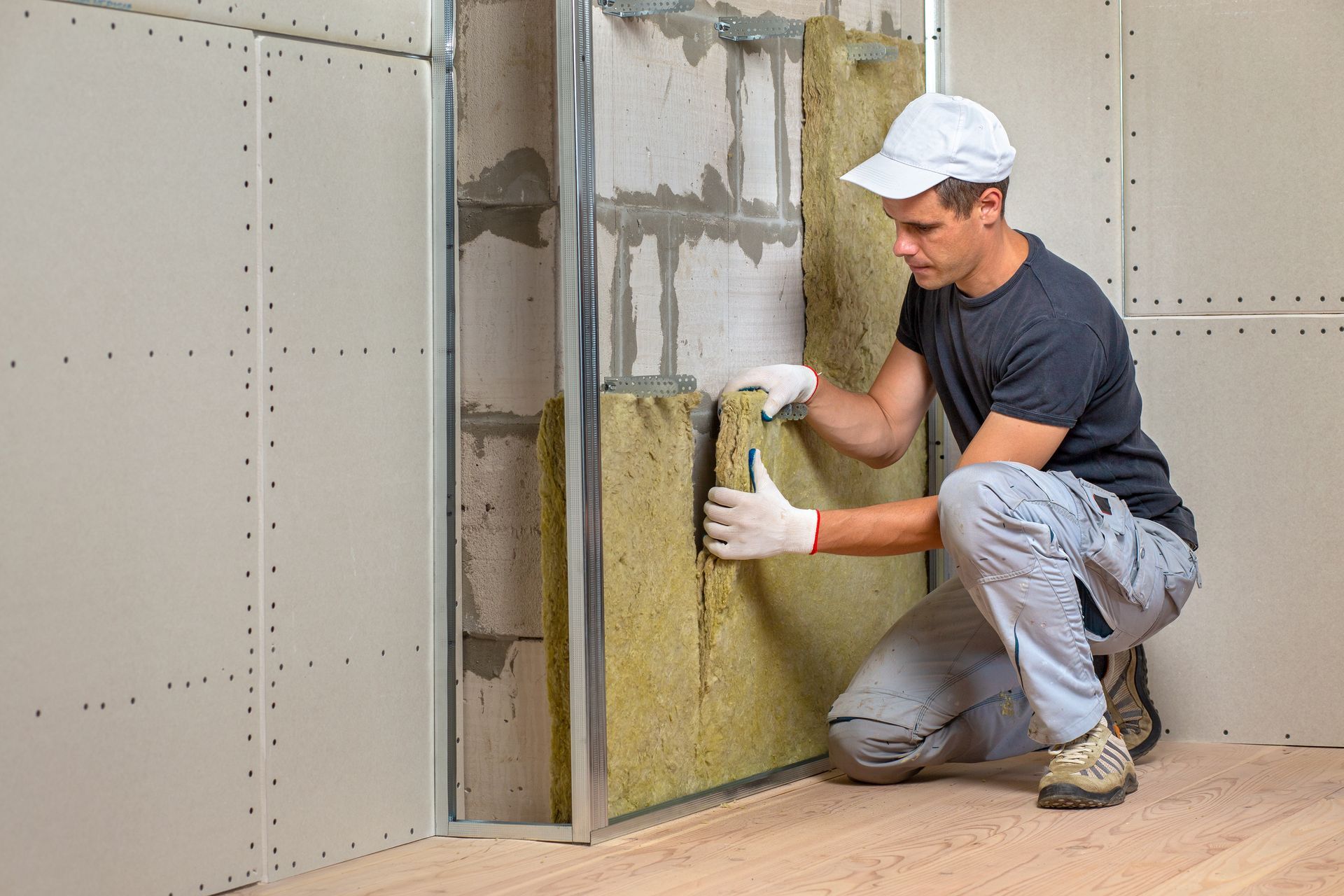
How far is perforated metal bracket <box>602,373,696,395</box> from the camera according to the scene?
2.26 m

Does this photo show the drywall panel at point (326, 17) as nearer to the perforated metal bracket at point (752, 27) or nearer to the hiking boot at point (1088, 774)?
A: the perforated metal bracket at point (752, 27)

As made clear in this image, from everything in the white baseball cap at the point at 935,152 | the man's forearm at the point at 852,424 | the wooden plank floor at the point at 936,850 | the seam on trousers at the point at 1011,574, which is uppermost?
the white baseball cap at the point at 935,152

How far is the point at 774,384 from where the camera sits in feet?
8.22

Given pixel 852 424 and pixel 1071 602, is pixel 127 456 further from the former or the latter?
pixel 1071 602

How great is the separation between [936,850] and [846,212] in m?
1.29

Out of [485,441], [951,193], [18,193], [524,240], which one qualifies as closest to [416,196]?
[524,240]

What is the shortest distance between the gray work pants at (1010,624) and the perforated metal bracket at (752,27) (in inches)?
34.2

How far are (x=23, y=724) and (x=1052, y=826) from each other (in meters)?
1.51

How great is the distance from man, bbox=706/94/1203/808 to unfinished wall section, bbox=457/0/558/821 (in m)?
0.37

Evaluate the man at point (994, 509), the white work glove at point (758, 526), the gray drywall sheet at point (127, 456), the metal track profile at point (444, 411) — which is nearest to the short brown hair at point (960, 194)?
the man at point (994, 509)

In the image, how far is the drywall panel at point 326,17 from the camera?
1.92 meters

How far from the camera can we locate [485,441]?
232 centimetres

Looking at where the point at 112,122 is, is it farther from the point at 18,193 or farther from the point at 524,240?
the point at 524,240

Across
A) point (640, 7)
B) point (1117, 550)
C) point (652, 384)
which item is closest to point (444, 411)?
point (652, 384)
